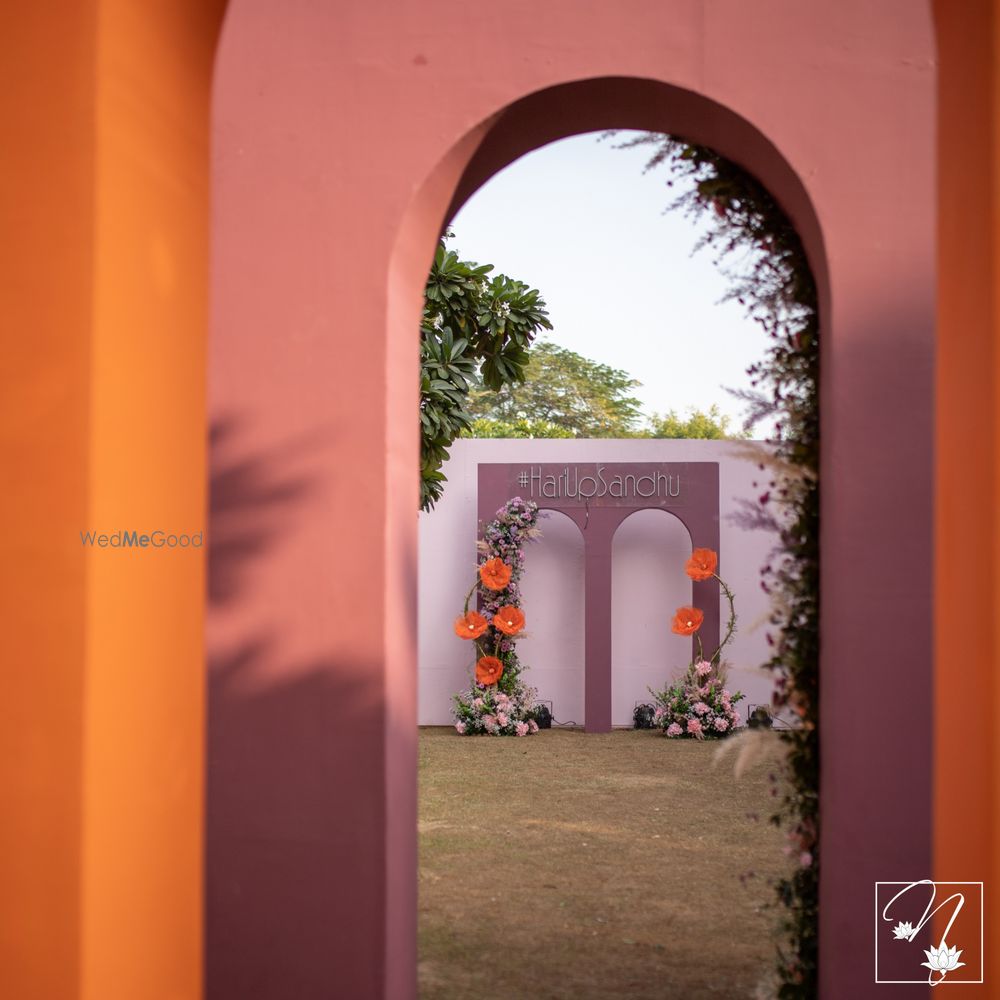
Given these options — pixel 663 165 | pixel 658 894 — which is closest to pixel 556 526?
pixel 658 894

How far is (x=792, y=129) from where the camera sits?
2898 millimetres

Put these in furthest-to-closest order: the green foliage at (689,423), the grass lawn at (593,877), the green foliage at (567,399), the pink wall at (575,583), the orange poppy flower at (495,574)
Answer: the green foliage at (689,423), the green foliage at (567,399), the pink wall at (575,583), the orange poppy flower at (495,574), the grass lawn at (593,877)

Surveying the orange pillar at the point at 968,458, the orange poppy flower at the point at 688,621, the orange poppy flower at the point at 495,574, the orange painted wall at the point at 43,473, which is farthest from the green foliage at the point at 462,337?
the orange pillar at the point at 968,458

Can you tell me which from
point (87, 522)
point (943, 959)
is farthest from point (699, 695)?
point (87, 522)

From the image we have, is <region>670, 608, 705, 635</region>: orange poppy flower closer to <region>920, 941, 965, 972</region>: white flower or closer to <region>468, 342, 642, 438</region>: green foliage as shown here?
<region>920, 941, 965, 972</region>: white flower

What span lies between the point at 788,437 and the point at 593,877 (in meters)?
3.71

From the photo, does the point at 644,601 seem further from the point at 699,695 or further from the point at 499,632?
the point at 499,632

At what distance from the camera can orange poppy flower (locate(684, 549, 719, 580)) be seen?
39.0 feet

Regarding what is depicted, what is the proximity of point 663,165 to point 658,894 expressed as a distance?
13.1 feet

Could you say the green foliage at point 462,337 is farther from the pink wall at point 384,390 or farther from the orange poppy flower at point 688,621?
the pink wall at point 384,390

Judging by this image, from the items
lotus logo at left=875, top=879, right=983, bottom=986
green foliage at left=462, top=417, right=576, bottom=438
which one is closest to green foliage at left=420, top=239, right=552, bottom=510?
lotus logo at left=875, top=879, right=983, bottom=986

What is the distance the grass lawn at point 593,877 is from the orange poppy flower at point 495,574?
7.19ft

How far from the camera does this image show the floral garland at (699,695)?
11820 millimetres

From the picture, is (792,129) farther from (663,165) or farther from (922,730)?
(922,730)
